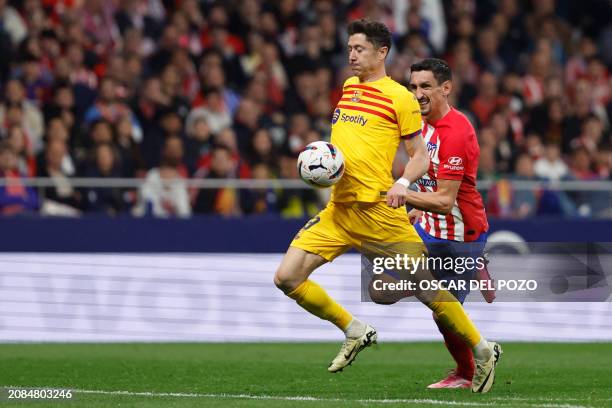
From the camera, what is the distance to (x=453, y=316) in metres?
9.09

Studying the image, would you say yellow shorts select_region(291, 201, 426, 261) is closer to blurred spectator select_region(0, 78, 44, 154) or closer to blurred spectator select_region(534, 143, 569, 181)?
blurred spectator select_region(0, 78, 44, 154)

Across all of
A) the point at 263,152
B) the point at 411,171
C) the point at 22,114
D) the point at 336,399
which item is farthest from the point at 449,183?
the point at 22,114

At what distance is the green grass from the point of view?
28.4 ft

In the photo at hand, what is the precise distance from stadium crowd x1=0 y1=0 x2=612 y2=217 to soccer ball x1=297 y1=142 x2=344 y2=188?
621cm

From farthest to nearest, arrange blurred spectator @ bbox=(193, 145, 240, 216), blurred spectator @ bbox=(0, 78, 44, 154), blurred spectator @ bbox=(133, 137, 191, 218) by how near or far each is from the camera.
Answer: blurred spectator @ bbox=(0, 78, 44, 154), blurred spectator @ bbox=(193, 145, 240, 216), blurred spectator @ bbox=(133, 137, 191, 218)

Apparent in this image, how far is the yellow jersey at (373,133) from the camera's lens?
916 cm

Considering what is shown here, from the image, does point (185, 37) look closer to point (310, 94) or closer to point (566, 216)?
point (310, 94)

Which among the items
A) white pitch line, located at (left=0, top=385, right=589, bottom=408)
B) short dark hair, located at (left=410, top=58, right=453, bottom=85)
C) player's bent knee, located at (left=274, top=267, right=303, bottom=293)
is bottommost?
white pitch line, located at (left=0, top=385, right=589, bottom=408)

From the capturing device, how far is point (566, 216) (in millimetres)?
16016

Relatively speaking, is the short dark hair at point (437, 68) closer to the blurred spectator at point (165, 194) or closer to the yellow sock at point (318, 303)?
the yellow sock at point (318, 303)

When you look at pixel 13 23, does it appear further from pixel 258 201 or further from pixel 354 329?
pixel 354 329

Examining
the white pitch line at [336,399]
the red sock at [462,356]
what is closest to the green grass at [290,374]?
the white pitch line at [336,399]

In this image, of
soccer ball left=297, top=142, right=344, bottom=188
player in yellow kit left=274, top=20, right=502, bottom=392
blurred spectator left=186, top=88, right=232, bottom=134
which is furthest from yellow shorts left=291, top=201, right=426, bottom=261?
blurred spectator left=186, top=88, right=232, bottom=134

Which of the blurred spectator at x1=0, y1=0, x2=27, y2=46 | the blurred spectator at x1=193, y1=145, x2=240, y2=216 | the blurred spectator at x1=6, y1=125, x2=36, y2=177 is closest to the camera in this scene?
the blurred spectator at x1=6, y1=125, x2=36, y2=177
